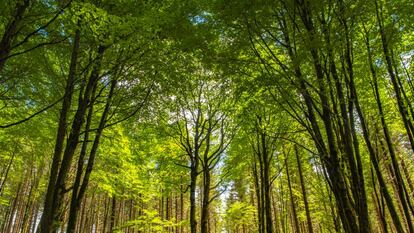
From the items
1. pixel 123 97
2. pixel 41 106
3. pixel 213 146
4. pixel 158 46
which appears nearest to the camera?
pixel 158 46

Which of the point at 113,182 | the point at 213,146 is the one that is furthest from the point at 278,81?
the point at 113,182

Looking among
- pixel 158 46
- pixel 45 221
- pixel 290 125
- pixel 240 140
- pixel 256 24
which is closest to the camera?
pixel 45 221

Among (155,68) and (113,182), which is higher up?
(155,68)

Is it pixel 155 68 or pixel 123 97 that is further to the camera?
pixel 123 97

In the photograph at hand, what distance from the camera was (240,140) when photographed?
13531 millimetres

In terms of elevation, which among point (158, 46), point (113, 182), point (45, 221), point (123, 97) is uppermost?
point (158, 46)

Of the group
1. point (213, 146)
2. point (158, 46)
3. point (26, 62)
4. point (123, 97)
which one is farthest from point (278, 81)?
point (213, 146)

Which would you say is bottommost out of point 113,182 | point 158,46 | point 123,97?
point 113,182

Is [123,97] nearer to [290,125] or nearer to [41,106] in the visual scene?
[41,106]

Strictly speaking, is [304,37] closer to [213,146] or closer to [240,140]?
[240,140]

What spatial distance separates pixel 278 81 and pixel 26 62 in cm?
653

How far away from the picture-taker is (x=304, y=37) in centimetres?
522

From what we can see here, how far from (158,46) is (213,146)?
32.3 feet

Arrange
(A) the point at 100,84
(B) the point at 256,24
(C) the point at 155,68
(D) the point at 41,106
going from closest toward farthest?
(B) the point at 256,24
(C) the point at 155,68
(A) the point at 100,84
(D) the point at 41,106
